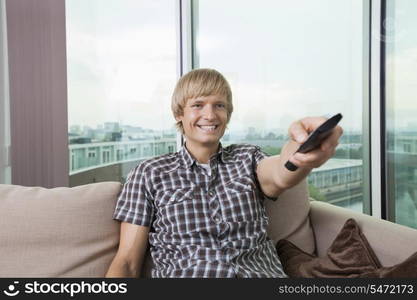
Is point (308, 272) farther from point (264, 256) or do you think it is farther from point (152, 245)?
point (152, 245)

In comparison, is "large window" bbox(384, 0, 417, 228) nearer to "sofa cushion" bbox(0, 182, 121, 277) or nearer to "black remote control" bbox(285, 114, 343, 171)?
"black remote control" bbox(285, 114, 343, 171)

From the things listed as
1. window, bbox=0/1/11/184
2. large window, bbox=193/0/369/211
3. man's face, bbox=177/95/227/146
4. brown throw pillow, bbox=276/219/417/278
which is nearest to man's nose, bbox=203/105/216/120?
man's face, bbox=177/95/227/146

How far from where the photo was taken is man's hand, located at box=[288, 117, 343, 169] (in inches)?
33.9

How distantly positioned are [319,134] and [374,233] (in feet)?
1.92

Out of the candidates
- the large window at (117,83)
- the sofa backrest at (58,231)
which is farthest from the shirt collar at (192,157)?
the large window at (117,83)

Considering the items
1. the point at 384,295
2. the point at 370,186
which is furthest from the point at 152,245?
the point at 370,186

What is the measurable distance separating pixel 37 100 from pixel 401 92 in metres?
2.21

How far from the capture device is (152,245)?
1.19 metres

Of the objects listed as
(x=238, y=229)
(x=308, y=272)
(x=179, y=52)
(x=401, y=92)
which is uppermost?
(x=179, y=52)

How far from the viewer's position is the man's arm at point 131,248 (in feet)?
3.73

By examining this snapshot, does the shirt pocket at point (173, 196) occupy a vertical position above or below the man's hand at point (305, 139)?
below

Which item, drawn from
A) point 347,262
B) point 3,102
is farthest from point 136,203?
point 3,102

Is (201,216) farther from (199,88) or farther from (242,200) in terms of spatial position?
(199,88)

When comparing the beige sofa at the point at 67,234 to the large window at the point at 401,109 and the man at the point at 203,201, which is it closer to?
the man at the point at 203,201
